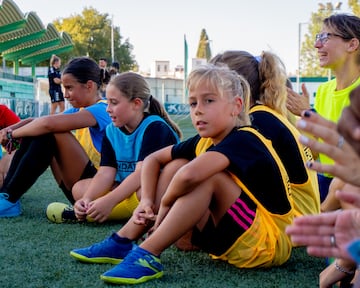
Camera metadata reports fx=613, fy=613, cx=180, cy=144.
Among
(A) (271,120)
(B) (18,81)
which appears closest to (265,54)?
(A) (271,120)

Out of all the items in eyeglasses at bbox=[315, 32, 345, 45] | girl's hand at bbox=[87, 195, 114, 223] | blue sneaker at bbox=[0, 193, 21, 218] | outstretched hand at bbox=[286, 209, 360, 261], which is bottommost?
blue sneaker at bbox=[0, 193, 21, 218]

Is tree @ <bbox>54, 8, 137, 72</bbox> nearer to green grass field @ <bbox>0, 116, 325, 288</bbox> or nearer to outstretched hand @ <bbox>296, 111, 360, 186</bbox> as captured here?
green grass field @ <bbox>0, 116, 325, 288</bbox>

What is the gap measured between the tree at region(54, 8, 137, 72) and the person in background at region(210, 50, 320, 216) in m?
52.4

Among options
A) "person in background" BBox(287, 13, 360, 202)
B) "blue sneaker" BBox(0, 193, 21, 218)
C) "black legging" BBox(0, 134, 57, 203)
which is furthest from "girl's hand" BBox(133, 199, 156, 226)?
"blue sneaker" BBox(0, 193, 21, 218)

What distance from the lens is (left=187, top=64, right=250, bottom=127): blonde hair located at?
2908mm

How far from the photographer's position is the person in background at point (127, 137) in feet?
12.9

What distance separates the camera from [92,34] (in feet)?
186

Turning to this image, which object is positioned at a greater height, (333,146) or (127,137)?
(333,146)

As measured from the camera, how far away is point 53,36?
26125 mm

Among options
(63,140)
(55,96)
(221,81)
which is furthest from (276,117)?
(55,96)

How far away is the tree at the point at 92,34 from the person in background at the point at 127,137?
51.7m

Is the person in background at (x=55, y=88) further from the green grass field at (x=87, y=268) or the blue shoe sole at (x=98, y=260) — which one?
the blue shoe sole at (x=98, y=260)

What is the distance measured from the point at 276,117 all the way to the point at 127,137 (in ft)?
3.95

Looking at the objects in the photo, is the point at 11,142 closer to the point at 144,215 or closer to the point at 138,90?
the point at 138,90
